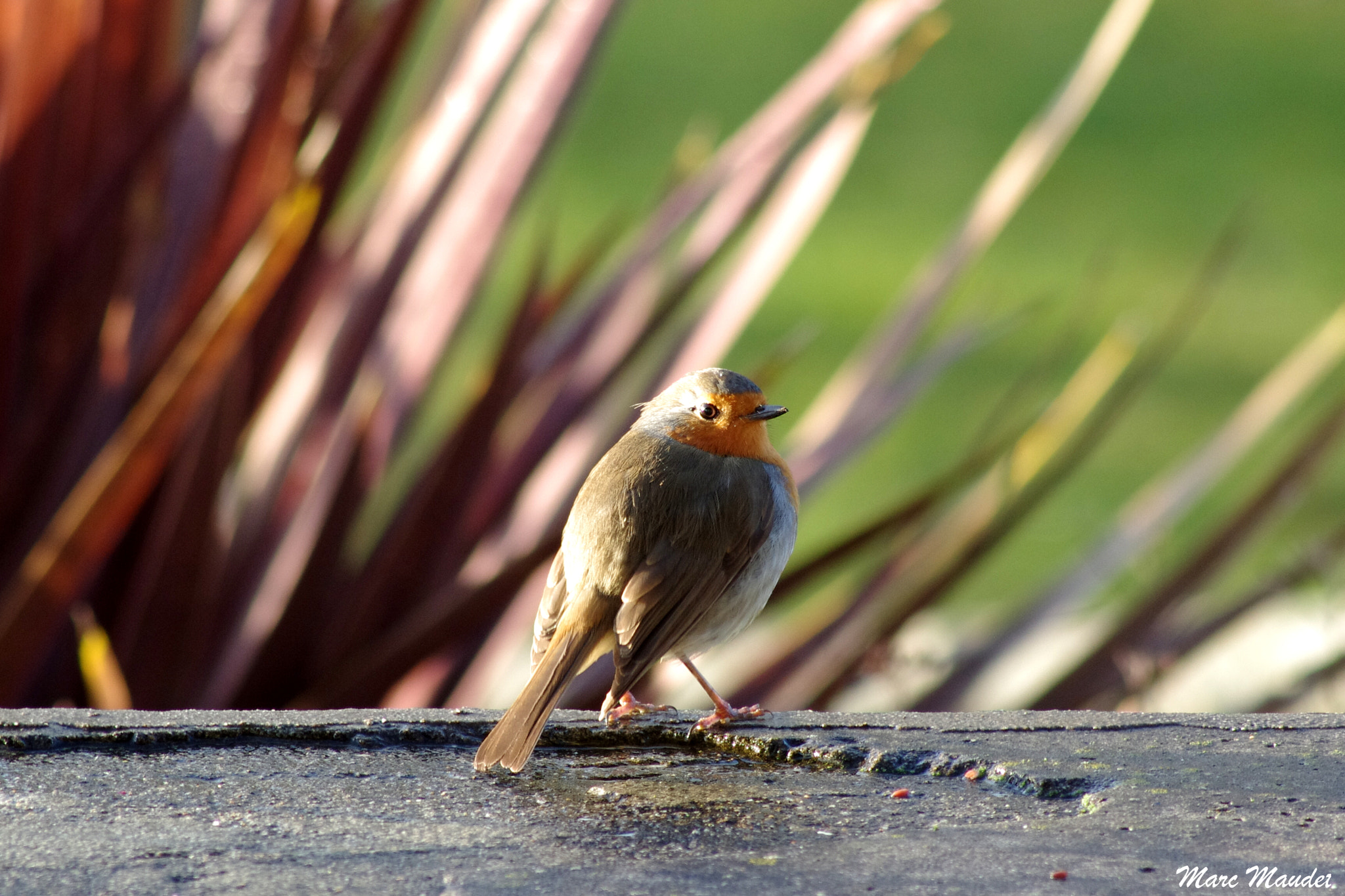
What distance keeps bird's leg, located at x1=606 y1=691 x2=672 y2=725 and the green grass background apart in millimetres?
3235

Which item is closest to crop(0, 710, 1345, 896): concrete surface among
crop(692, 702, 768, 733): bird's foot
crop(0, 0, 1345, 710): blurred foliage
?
crop(692, 702, 768, 733): bird's foot

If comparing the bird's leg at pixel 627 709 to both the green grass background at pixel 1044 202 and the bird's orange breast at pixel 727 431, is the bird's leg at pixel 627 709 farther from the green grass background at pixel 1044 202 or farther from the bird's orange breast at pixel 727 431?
the green grass background at pixel 1044 202

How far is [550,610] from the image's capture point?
1623 millimetres

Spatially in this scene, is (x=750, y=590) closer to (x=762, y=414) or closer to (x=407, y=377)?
(x=762, y=414)

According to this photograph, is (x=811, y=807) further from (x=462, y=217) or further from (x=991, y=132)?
(x=991, y=132)

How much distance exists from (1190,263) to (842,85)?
5.45 metres

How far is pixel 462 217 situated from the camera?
2.61 meters

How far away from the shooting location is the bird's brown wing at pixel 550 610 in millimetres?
1604

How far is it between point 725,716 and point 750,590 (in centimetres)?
13

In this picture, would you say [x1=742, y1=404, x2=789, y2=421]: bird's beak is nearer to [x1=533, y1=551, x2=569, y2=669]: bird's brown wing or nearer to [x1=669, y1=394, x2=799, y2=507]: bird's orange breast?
[x1=669, y1=394, x2=799, y2=507]: bird's orange breast

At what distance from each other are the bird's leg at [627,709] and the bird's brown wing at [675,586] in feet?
0.28

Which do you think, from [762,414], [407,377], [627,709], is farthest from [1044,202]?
[627,709]

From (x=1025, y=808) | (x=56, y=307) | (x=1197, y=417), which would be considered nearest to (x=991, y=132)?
(x=1197, y=417)

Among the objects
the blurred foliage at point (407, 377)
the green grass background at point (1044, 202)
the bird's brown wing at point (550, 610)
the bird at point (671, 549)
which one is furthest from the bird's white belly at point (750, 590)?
the green grass background at point (1044, 202)
